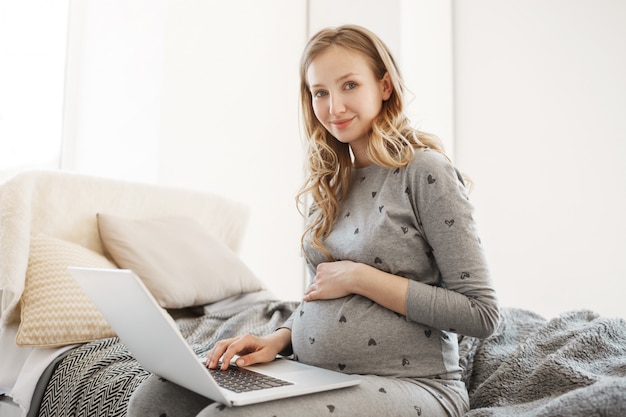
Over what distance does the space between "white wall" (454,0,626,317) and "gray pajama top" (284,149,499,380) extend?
1.93 metres

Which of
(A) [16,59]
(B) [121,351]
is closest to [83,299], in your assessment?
(B) [121,351]

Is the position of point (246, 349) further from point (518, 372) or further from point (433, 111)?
point (433, 111)

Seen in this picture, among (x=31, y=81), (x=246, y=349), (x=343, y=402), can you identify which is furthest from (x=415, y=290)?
(x=31, y=81)

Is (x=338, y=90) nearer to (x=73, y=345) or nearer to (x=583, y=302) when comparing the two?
(x=73, y=345)

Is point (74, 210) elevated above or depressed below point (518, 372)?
above

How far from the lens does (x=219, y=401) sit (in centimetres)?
74

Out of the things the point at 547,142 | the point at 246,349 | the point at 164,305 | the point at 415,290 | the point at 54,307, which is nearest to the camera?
the point at 415,290

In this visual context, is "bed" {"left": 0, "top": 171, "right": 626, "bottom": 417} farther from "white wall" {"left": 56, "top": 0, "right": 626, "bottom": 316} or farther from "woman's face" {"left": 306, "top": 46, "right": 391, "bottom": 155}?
"white wall" {"left": 56, "top": 0, "right": 626, "bottom": 316}

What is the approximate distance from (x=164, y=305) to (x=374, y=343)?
0.93 metres

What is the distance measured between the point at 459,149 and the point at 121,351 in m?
2.24

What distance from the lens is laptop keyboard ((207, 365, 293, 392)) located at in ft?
2.68

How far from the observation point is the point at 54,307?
1.43 metres

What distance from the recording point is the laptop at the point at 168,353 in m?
0.73

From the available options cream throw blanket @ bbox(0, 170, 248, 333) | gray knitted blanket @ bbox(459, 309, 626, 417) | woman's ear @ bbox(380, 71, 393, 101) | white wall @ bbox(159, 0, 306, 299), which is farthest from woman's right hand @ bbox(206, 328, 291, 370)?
white wall @ bbox(159, 0, 306, 299)
